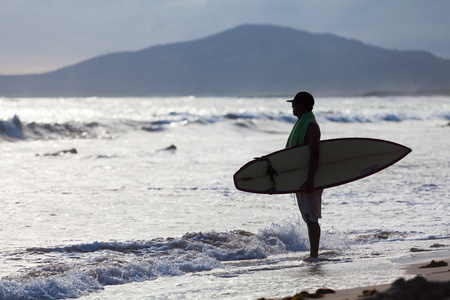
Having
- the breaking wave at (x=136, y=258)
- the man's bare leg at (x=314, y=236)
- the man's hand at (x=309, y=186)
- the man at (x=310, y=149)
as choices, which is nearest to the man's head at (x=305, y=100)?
the man at (x=310, y=149)

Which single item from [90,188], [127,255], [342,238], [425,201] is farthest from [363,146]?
[90,188]

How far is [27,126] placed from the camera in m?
26.7

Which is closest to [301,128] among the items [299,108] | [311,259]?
[299,108]

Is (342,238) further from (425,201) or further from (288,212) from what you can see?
(425,201)

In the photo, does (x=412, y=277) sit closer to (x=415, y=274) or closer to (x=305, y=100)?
(x=415, y=274)

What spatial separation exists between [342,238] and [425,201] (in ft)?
8.97

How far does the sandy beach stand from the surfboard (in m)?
1.07

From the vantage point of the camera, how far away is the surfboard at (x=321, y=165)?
5.71 meters

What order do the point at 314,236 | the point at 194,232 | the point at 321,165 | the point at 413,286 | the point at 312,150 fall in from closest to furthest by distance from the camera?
the point at 413,286
the point at 312,150
the point at 314,236
the point at 321,165
the point at 194,232

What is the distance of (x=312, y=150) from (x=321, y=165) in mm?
398

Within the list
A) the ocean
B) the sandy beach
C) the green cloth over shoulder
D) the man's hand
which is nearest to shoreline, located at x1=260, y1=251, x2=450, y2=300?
the sandy beach

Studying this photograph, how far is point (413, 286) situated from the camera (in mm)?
3012

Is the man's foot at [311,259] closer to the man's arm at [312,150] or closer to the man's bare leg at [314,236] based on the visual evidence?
the man's bare leg at [314,236]

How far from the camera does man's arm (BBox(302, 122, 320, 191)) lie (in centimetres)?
546
